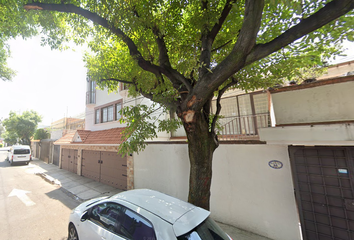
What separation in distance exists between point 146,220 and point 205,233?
37.2 inches

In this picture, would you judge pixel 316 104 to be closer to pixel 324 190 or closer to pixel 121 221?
pixel 324 190

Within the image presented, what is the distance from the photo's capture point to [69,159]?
528 inches

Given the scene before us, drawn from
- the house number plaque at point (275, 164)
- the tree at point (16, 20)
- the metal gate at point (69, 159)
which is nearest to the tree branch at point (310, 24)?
the house number plaque at point (275, 164)

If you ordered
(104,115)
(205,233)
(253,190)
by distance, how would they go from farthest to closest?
(104,115) → (253,190) → (205,233)

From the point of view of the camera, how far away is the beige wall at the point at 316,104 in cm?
374

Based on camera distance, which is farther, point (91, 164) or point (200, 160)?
point (91, 164)

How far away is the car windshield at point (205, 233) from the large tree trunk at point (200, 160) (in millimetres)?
808

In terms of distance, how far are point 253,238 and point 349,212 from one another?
90.9 inches

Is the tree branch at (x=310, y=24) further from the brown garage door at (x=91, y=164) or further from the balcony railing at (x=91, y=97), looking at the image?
the balcony railing at (x=91, y=97)

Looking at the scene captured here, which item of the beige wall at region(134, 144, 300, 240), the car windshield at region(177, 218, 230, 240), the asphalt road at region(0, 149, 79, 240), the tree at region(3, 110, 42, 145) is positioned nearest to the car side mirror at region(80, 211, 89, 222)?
the asphalt road at region(0, 149, 79, 240)

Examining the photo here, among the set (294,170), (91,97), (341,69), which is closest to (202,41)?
(294,170)

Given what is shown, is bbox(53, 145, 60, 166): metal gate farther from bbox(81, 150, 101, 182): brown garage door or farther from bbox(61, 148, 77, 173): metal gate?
bbox(81, 150, 101, 182): brown garage door

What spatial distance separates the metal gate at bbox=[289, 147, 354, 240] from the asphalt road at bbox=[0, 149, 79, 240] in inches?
258

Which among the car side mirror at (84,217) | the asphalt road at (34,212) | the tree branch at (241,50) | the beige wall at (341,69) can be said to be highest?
the beige wall at (341,69)
